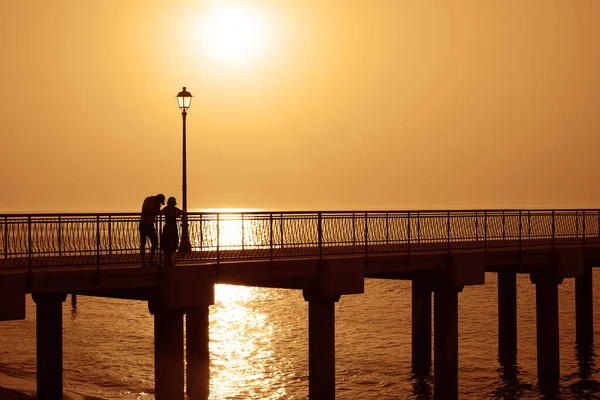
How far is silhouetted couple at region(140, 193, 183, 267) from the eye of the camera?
71.5 ft

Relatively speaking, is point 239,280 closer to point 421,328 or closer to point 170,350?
point 170,350

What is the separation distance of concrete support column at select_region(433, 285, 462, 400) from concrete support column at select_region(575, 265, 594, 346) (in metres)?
16.0

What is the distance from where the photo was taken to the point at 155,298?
68.7 feet

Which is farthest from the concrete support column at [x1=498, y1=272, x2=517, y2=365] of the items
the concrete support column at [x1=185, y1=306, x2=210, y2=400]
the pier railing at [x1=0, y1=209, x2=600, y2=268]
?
the concrete support column at [x1=185, y1=306, x2=210, y2=400]

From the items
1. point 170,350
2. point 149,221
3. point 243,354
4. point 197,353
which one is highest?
point 149,221

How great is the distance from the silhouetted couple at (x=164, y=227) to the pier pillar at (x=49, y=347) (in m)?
3.63

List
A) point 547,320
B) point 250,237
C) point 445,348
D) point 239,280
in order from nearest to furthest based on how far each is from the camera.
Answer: point 239,280
point 445,348
point 250,237
point 547,320

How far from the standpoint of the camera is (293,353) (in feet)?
163

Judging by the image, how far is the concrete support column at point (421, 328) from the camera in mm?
34281

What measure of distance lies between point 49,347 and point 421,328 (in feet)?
49.4

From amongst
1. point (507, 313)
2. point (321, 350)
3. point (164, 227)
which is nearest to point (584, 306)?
point (507, 313)

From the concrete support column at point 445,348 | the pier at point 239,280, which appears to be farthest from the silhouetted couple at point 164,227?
the concrete support column at point 445,348

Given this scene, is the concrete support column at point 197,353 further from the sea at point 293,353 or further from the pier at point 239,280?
the sea at point 293,353

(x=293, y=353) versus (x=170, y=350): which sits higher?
(x=170, y=350)
